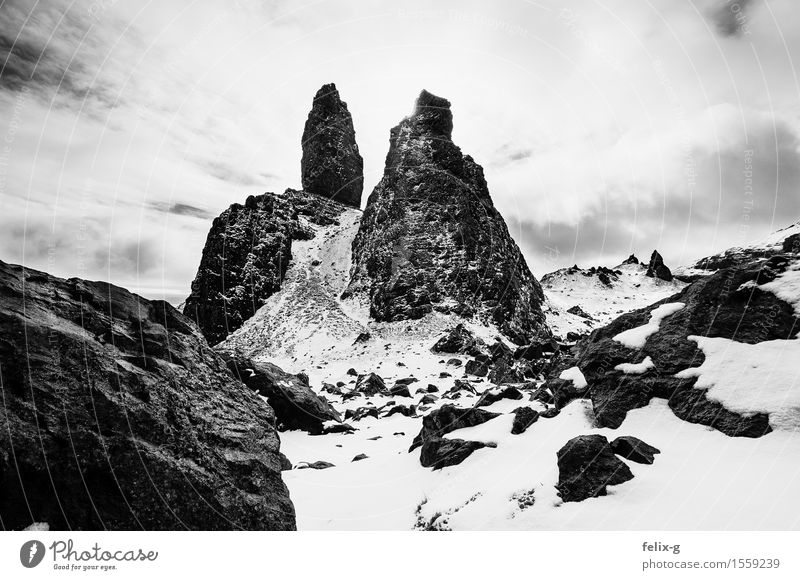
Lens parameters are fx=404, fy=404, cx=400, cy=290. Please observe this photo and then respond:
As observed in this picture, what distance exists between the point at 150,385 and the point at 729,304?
1231cm

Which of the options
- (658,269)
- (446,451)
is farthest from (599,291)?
(446,451)

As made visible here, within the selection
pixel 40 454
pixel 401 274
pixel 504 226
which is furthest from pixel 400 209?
pixel 40 454

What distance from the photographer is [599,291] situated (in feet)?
257

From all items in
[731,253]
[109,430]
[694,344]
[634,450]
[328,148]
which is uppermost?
[328,148]

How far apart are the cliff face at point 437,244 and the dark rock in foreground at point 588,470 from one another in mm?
37804

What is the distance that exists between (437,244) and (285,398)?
36.0 m

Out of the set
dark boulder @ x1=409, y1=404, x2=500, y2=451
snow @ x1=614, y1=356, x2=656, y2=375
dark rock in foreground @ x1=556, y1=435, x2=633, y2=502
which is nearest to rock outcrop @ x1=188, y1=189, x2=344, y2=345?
dark boulder @ x1=409, y1=404, x2=500, y2=451

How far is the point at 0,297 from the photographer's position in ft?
18.5

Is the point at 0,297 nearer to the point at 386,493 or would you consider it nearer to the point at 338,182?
the point at 386,493

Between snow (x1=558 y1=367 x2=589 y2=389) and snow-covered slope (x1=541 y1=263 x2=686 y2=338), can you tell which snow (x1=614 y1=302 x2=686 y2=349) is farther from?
snow-covered slope (x1=541 y1=263 x2=686 y2=338)
